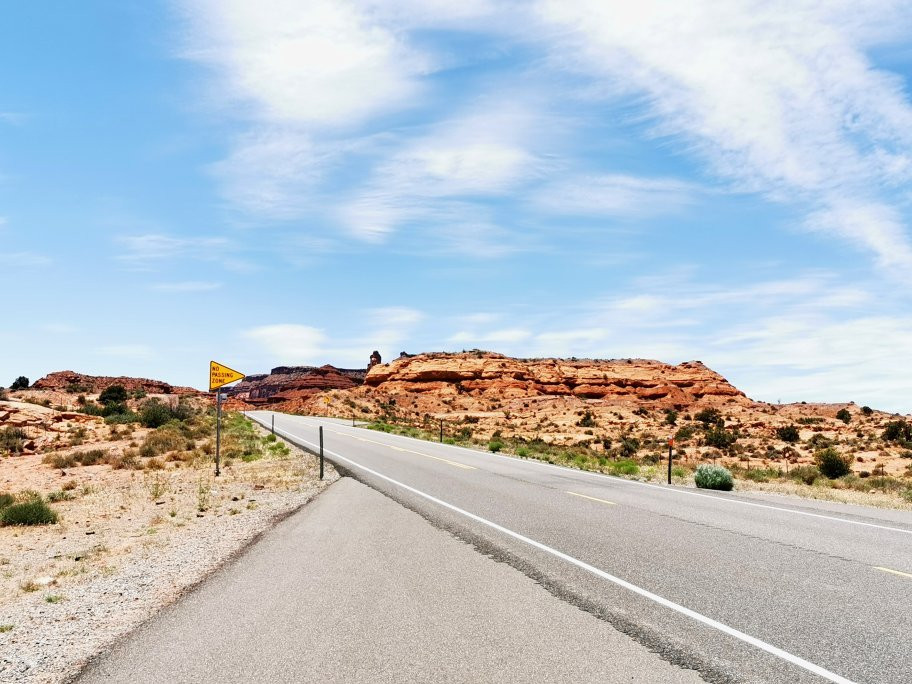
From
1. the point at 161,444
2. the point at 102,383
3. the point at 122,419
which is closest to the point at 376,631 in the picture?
the point at 161,444

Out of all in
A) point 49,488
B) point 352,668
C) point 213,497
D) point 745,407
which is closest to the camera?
point 352,668

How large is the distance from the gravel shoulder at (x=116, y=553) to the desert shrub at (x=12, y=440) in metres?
13.8

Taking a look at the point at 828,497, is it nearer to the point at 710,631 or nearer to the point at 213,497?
the point at 710,631

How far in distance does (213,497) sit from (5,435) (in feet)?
78.7

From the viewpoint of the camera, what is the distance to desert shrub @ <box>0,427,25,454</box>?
1250 inches

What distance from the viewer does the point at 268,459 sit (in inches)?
1012

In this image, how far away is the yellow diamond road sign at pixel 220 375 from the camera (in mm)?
19953

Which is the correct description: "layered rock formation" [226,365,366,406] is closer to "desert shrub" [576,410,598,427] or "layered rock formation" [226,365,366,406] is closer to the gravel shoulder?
"desert shrub" [576,410,598,427]

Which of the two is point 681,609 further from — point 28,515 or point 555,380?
point 555,380

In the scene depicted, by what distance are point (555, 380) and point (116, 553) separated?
10413cm

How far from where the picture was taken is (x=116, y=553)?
10.4 metres

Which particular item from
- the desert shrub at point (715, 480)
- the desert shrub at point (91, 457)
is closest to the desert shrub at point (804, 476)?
the desert shrub at point (715, 480)

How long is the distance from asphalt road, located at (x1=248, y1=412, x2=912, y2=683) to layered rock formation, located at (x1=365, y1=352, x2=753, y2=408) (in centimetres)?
8983

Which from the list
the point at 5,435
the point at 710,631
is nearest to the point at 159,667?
the point at 710,631
